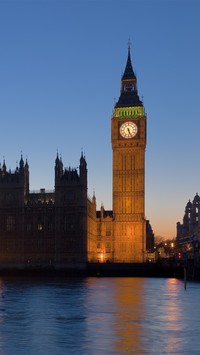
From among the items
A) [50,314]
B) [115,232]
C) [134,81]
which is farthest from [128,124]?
[50,314]

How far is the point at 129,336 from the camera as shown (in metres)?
34.5

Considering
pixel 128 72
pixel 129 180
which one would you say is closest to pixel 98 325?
pixel 129 180

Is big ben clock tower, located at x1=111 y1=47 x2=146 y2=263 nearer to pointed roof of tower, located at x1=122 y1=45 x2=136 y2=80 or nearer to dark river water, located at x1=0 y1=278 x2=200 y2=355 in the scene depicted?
pointed roof of tower, located at x1=122 y1=45 x2=136 y2=80

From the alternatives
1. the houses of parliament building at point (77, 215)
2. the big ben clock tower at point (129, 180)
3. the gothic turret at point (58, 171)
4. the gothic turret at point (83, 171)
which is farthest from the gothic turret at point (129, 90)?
the gothic turret at point (58, 171)

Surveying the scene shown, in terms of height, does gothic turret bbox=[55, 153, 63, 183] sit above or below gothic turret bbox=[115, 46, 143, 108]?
below

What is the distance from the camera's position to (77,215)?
5502 inches

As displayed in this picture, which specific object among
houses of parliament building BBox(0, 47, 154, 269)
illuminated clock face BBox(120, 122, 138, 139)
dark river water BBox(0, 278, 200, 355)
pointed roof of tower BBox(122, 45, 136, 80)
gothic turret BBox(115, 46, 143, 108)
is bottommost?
dark river water BBox(0, 278, 200, 355)

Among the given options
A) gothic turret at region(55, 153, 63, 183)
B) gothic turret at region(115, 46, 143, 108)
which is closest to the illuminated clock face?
gothic turret at region(115, 46, 143, 108)

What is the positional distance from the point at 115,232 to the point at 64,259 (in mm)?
18486

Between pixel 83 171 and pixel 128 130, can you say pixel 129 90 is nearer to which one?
pixel 128 130

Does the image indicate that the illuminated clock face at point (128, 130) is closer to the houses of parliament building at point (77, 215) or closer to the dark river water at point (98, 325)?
the houses of parliament building at point (77, 215)

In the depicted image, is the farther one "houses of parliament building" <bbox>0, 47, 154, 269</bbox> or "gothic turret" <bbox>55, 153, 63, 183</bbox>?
"gothic turret" <bbox>55, 153, 63, 183</bbox>

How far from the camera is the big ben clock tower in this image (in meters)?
151

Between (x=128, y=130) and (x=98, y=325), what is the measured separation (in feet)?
395
